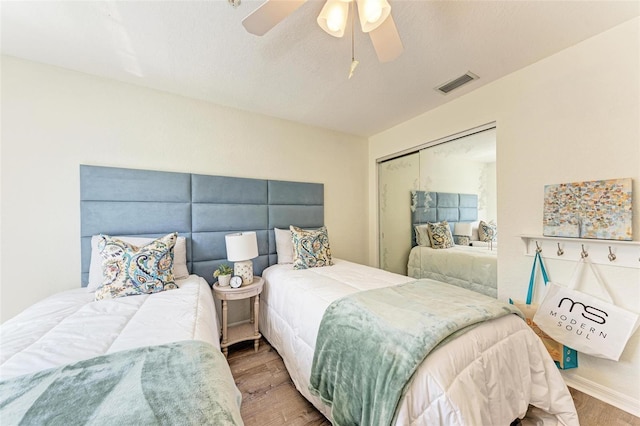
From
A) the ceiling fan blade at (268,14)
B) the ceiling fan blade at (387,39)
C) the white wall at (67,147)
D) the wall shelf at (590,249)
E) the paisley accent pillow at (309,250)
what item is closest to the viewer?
the ceiling fan blade at (268,14)

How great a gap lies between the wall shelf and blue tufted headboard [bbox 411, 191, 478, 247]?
0.56 meters

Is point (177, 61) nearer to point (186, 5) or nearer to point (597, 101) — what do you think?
point (186, 5)

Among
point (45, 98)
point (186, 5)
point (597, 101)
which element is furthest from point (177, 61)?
point (597, 101)

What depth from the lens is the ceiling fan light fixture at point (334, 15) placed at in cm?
111

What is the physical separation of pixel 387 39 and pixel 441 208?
79.5 inches

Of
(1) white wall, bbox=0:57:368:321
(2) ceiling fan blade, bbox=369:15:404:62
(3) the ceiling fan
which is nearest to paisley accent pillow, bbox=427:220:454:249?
(2) ceiling fan blade, bbox=369:15:404:62

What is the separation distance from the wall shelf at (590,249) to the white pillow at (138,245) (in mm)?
2871

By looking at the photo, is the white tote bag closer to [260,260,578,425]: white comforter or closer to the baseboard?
the baseboard

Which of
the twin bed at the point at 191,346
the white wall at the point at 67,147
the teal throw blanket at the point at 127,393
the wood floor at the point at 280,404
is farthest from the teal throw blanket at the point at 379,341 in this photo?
the white wall at the point at 67,147

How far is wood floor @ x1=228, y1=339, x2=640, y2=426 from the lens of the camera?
4.66 feet

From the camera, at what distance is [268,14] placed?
1.11m

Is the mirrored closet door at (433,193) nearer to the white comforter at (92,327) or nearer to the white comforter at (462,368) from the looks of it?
the white comforter at (462,368)

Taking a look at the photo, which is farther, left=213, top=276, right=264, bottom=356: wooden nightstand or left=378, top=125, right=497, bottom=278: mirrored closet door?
left=378, top=125, right=497, bottom=278: mirrored closet door

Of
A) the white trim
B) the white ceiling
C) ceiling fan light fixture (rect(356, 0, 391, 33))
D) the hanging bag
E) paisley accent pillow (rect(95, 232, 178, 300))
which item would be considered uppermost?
the white ceiling
